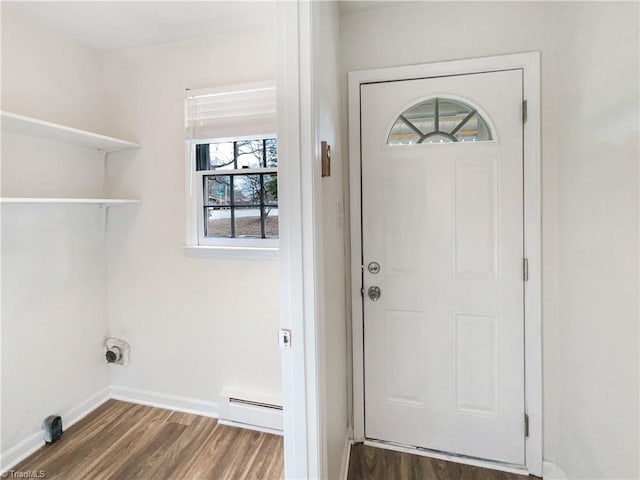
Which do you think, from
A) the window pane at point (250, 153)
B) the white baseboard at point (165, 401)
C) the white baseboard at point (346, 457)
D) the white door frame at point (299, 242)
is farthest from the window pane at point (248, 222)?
the white baseboard at point (346, 457)

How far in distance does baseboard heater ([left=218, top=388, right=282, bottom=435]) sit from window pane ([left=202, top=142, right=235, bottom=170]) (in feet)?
4.85

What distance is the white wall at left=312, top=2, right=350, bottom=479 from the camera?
1144mm

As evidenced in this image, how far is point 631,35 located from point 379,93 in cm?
96

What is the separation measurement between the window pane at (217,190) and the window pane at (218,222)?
48 millimetres

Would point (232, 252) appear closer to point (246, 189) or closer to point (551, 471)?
point (246, 189)

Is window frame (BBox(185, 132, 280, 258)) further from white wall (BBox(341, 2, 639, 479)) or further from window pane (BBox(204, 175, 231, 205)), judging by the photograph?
white wall (BBox(341, 2, 639, 479))

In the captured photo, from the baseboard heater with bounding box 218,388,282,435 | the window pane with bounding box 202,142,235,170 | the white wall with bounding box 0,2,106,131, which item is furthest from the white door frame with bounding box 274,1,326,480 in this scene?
the white wall with bounding box 0,2,106,131

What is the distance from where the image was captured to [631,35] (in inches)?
40.0

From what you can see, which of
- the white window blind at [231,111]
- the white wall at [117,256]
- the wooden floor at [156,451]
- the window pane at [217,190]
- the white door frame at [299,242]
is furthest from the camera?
the window pane at [217,190]

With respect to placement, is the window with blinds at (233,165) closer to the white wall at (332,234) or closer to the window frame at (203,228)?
the window frame at (203,228)

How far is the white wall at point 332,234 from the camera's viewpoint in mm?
1144

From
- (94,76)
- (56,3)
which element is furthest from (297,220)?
(94,76)

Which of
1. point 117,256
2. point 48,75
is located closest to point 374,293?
point 117,256

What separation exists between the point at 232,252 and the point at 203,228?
0.32 m
